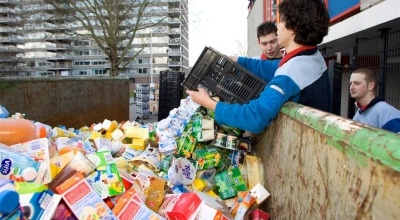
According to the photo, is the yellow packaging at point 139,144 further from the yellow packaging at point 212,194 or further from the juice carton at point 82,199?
the juice carton at point 82,199

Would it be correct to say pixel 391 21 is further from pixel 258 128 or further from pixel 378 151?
pixel 378 151

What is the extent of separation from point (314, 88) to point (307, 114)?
1.78 feet

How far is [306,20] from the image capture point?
6.45ft

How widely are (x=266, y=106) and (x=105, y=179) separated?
108 cm

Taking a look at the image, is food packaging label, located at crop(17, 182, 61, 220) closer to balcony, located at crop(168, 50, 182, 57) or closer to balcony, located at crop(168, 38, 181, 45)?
balcony, located at crop(168, 50, 182, 57)

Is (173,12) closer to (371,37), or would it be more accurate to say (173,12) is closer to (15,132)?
(371,37)

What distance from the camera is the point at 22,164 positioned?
177 cm

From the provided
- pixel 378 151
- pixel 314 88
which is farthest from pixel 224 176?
pixel 378 151

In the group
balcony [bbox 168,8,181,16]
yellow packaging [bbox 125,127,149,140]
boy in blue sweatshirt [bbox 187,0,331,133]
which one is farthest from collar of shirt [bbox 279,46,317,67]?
balcony [bbox 168,8,181,16]

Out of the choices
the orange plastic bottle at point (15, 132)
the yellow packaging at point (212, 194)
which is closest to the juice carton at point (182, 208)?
the yellow packaging at point (212, 194)

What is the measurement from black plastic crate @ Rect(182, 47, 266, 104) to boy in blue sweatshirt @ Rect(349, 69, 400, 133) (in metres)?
1.41

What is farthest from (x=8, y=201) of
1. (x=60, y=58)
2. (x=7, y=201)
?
(x=60, y=58)

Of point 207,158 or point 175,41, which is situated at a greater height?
point 175,41

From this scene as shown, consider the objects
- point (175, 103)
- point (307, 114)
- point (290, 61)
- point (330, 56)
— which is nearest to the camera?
point (307, 114)
